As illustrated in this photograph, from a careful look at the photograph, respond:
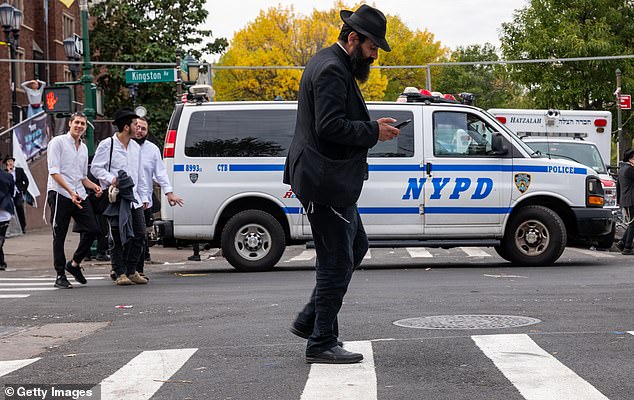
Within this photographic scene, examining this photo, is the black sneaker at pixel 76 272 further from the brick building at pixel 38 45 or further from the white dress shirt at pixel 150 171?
the brick building at pixel 38 45

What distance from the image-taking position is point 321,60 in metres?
6.16

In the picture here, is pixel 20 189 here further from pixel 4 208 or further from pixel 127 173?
pixel 127 173

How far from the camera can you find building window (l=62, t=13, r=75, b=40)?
163 ft

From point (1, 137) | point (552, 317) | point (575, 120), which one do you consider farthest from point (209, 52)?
point (552, 317)

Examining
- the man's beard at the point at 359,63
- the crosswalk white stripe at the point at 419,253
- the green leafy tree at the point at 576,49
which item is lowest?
the crosswalk white stripe at the point at 419,253

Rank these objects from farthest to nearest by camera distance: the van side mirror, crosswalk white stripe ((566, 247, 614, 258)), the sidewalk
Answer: crosswalk white stripe ((566, 247, 614, 258)), the sidewalk, the van side mirror

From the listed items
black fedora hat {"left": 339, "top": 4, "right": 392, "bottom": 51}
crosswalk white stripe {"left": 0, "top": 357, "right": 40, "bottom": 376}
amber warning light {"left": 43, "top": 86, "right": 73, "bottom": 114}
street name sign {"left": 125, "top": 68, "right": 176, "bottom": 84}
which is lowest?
crosswalk white stripe {"left": 0, "top": 357, "right": 40, "bottom": 376}

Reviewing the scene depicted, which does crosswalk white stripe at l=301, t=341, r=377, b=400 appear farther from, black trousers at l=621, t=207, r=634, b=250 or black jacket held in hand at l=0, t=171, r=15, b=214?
black trousers at l=621, t=207, r=634, b=250

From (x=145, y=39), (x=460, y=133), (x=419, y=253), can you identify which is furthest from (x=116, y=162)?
(x=145, y=39)

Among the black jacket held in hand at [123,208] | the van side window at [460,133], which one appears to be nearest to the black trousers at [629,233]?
the van side window at [460,133]

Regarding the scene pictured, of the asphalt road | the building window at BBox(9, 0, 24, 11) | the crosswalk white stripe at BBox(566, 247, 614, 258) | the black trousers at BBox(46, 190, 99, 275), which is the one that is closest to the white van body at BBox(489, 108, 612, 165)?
the crosswalk white stripe at BBox(566, 247, 614, 258)

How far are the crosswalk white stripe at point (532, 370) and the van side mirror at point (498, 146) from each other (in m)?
7.62

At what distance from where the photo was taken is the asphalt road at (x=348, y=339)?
18.1 feet

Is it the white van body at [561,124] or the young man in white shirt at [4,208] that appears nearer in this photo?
the young man in white shirt at [4,208]
